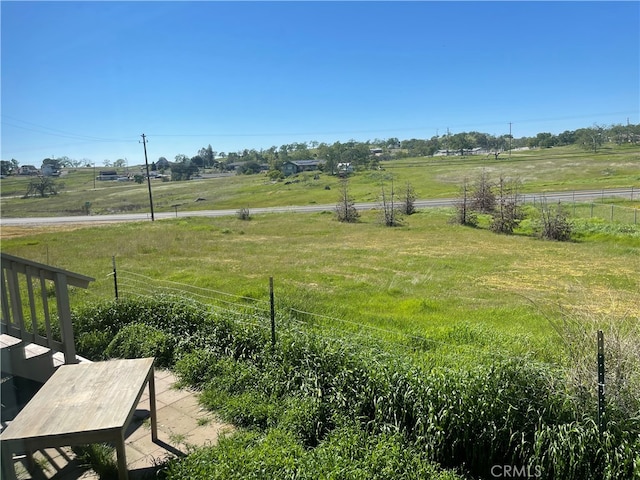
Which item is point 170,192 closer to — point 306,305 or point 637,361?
point 306,305

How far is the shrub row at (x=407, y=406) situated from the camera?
2.65m

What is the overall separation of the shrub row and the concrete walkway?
0.56 feet

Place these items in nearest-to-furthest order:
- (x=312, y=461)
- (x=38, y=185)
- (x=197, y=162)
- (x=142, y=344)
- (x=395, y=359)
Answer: (x=312, y=461) → (x=395, y=359) → (x=38, y=185) → (x=142, y=344) → (x=197, y=162)

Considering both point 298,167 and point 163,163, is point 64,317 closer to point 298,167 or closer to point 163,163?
point 163,163

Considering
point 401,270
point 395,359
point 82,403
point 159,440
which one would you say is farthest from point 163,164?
point 82,403

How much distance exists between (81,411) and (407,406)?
213 cm

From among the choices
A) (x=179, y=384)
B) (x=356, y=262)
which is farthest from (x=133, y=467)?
(x=356, y=262)

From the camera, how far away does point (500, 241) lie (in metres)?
15.7

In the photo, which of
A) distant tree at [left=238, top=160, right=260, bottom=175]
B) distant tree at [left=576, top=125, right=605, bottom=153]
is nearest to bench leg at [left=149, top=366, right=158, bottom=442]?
distant tree at [left=576, top=125, right=605, bottom=153]

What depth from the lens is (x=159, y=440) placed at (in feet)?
10.5

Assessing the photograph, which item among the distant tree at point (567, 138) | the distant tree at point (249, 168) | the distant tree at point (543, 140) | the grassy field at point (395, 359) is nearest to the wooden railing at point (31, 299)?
the grassy field at point (395, 359)

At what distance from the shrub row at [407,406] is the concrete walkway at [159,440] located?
171 millimetres

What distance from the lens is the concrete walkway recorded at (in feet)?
9.30

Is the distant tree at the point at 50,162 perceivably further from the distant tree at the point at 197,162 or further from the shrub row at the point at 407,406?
the distant tree at the point at 197,162
